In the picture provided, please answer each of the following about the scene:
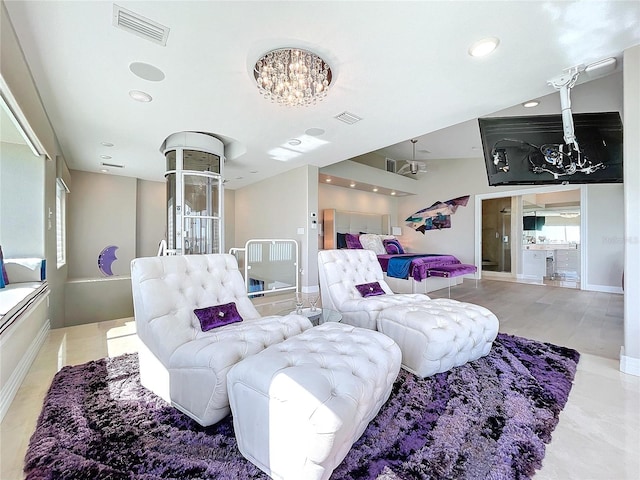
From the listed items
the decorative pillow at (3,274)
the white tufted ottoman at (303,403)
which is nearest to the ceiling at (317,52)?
the decorative pillow at (3,274)

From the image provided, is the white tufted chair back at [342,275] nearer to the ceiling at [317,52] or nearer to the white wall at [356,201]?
the ceiling at [317,52]

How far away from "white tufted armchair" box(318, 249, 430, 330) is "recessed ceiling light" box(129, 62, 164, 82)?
2.29m

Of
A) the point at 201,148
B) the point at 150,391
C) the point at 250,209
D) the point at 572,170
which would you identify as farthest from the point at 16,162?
the point at 572,170

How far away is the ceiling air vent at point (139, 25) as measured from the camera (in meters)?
1.85

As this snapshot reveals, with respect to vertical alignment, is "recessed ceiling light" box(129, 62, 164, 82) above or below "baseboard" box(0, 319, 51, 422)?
above

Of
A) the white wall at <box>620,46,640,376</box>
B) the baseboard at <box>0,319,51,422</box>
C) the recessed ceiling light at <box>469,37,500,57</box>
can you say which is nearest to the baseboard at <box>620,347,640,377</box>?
the white wall at <box>620,46,640,376</box>

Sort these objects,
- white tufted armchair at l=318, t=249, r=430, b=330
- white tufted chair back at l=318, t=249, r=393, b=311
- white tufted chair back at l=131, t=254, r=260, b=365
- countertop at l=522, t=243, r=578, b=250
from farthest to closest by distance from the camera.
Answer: countertop at l=522, t=243, r=578, b=250, white tufted chair back at l=318, t=249, r=393, b=311, white tufted armchair at l=318, t=249, r=430, b=330, white tufted chair back at l=131, t=254, r=260, b=365

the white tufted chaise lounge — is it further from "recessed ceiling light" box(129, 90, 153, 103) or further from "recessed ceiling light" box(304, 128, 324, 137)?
"recessed ceiling light" box(129, 90, 153, 103)

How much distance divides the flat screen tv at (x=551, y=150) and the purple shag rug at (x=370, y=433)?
199cm

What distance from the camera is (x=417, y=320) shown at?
2072mm

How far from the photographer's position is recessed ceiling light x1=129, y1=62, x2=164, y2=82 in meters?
2.39

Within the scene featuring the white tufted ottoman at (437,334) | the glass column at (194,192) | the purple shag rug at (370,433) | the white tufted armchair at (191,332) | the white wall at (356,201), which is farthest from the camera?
the white wall at (356,201)

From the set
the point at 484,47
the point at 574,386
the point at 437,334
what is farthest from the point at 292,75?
the point at 574,386

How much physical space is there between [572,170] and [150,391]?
4.28 meters
